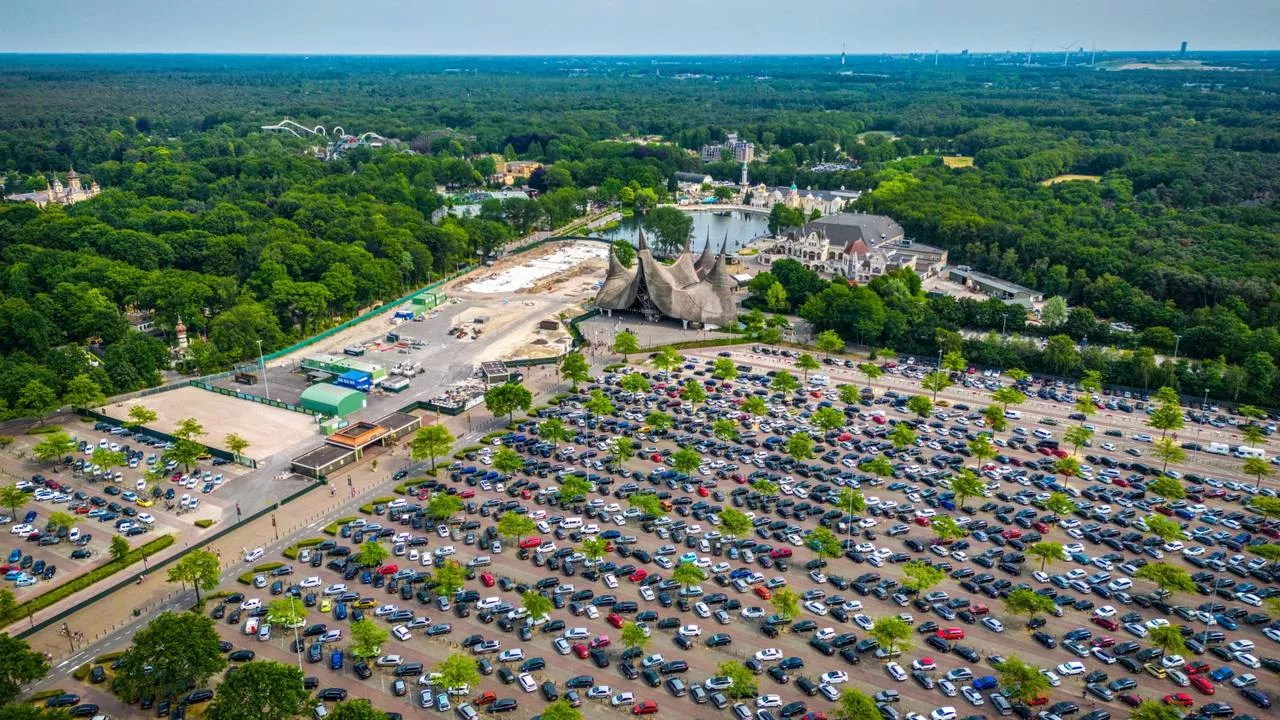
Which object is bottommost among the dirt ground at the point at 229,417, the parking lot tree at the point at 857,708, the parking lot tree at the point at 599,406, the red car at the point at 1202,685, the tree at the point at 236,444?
the red car at the point at 1202,685

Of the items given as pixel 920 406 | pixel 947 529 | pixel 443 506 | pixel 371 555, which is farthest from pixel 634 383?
pixel 371 555

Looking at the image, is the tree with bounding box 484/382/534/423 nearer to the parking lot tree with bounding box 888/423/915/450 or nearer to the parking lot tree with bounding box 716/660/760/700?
the parking lot tree with bounding box 888/423/915/450

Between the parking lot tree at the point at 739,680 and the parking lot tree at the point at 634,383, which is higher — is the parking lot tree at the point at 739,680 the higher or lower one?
the lower one

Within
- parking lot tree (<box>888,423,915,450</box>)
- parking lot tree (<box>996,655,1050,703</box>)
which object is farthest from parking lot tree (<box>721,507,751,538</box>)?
parking lot tree (<box>888,423,915,450</box>)

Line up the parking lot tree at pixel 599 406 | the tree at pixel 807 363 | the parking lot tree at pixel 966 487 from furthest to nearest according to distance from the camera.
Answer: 1. the tree at pixel 807 363
2. the parking lot tree at pixel 599 406
3. the parking lot tree at pixel 966 487

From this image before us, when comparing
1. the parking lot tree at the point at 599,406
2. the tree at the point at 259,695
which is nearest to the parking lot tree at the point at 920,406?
the parking lot tree at the point at 599,406

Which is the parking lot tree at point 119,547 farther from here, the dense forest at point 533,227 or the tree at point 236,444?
the dense forest at point 533,227
